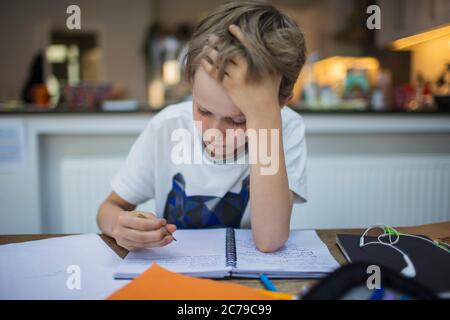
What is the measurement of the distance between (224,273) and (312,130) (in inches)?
47.2

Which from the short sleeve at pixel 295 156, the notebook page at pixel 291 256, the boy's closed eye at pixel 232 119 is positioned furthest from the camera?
the short sleeve at pixel 295 156

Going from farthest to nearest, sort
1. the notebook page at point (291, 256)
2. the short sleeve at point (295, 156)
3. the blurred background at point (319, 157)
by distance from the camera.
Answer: the blurred background at point (319, 157)
the short sleeve at point (295, 156)
the notebook page at point (291, 256)

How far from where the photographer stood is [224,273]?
55 cm

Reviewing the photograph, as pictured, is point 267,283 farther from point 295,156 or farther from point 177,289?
point 295,156

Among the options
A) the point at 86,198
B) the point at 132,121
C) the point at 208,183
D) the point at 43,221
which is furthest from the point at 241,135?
the point at 43,221

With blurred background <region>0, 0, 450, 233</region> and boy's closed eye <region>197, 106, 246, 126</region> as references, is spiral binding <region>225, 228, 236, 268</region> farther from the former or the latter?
blurred background <region>0, 0, 450, 233</region>

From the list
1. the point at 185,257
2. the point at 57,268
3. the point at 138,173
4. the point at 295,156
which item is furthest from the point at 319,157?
the point at 57,268

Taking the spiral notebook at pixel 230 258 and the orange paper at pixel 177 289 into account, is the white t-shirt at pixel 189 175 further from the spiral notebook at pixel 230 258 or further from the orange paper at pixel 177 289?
the orange paper at pixel 177 289

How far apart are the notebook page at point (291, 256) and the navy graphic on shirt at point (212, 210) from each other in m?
0.17

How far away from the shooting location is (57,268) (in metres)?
0.58

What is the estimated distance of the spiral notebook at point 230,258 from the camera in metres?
0.56

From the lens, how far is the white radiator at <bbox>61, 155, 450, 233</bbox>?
164 centimetres

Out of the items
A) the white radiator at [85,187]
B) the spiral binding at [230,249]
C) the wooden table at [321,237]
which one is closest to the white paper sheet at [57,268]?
the wooden table at [321,237]
